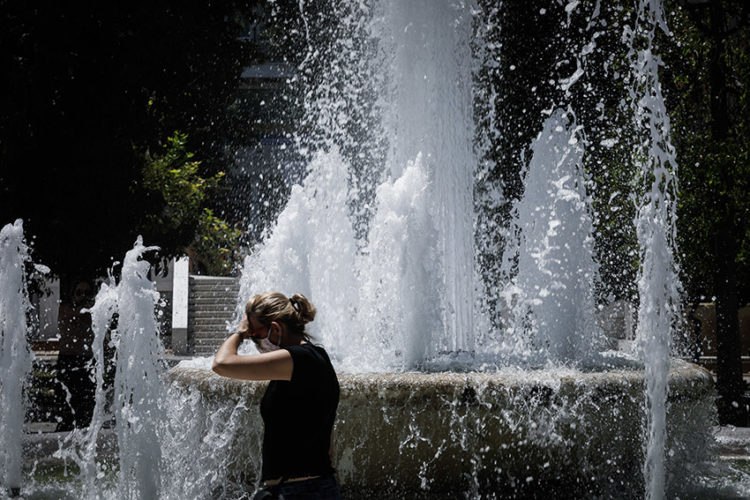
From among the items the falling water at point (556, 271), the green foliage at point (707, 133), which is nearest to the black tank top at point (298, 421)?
the falling water at point (556, 271)

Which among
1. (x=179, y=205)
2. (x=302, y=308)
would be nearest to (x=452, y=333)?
(x=302, y=308)

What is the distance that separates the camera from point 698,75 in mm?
11562

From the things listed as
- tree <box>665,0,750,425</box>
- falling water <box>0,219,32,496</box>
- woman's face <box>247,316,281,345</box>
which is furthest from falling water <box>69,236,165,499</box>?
tree <box>665,0,750,425</box>

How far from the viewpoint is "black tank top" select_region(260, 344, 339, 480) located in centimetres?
317

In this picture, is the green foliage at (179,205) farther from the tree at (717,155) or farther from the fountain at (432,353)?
the tree at (717,155)

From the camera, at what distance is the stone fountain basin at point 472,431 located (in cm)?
494

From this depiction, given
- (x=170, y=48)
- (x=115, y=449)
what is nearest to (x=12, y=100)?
(x=170, y=48)

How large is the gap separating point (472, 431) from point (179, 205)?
14.1 metres

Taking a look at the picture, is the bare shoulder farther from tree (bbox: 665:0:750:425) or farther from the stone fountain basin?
tree (bbox: 665:0:750:425)

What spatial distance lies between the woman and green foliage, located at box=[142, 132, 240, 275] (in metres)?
12.8

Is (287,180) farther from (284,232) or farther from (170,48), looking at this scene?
(284,232)

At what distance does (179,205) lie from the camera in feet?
59.3

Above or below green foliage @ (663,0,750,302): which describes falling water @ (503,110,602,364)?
below

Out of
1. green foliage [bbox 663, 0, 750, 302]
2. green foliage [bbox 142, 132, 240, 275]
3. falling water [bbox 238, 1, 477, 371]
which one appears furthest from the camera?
green foliage [bbox 142, 132, 240, 275]
